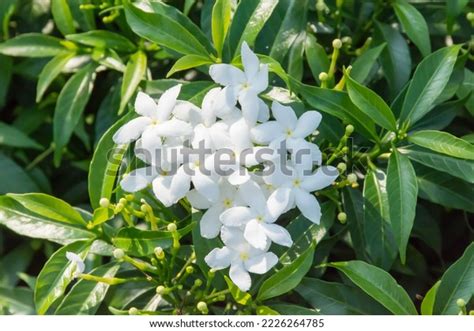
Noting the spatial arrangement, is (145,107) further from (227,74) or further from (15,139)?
(15,139)

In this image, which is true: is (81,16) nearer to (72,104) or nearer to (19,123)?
(72,104)

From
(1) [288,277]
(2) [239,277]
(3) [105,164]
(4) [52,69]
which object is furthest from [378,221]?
(4) [52,69]

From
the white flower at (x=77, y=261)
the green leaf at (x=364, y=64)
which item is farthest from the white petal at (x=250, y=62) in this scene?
the white flower at (x=77, y=261)

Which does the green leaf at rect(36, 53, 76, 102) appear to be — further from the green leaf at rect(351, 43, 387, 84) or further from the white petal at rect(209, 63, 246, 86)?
the green leaf at rect(351, 43, 387, 84)

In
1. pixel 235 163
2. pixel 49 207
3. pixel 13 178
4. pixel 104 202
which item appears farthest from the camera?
pixel 13 178

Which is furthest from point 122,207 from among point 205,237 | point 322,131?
point 322,131

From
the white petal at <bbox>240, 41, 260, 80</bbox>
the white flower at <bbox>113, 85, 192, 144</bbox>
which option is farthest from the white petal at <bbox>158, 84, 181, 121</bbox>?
the white petal at <bbox>240, 41, 260, 80</bbox>
